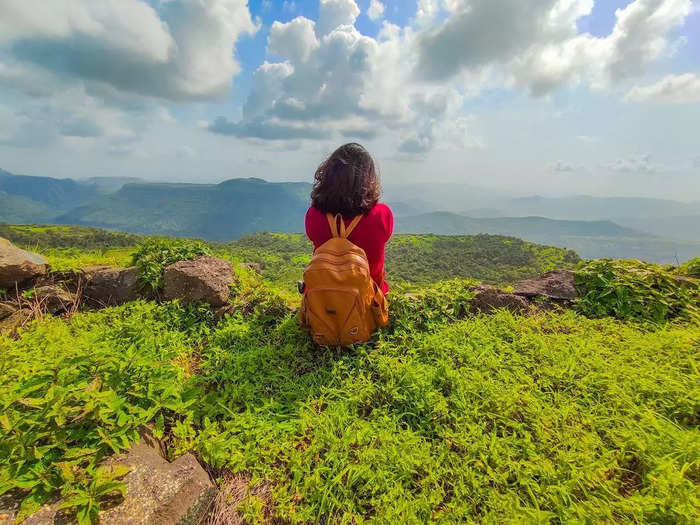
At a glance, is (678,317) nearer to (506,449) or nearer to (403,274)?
(506,449)

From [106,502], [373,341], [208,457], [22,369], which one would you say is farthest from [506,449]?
[22,369]

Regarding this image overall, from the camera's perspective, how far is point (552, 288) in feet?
18.6

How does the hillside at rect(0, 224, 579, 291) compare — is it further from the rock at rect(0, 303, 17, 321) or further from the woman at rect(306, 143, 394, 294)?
the woman at rect(306, 143, 394, 294)

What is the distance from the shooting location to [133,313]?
15.7ft

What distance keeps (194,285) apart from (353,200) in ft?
10.2

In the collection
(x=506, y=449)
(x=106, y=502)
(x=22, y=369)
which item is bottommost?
(x=506, y=449)

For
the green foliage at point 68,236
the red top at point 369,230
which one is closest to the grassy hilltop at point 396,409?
the red top at point 369,230

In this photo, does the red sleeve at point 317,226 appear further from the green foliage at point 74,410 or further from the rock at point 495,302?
the rock at point 495,302

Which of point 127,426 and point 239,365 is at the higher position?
point 127,426

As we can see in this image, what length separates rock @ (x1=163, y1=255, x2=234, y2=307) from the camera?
205 inches

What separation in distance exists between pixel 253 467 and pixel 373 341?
7.19 ft

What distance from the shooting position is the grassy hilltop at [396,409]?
2.19 metres

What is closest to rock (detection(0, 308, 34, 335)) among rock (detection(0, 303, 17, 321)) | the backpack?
rock (detection(0, 303, 17, 321))

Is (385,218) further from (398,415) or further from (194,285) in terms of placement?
(194,285)
